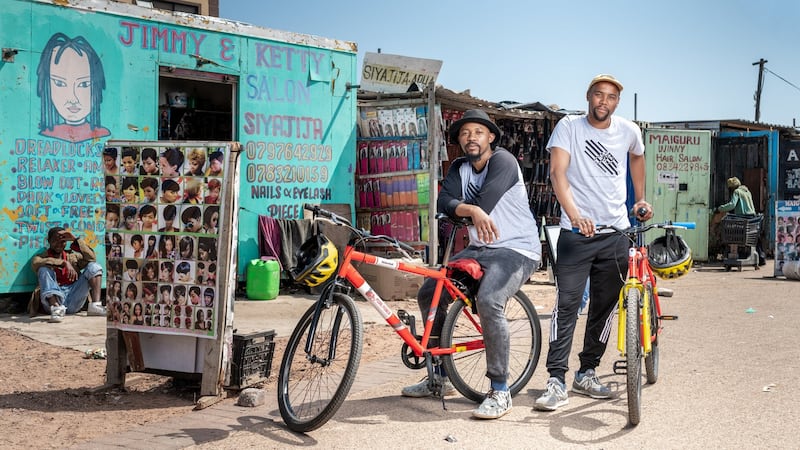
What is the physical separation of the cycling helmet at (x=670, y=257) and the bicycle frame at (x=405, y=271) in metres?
1.36

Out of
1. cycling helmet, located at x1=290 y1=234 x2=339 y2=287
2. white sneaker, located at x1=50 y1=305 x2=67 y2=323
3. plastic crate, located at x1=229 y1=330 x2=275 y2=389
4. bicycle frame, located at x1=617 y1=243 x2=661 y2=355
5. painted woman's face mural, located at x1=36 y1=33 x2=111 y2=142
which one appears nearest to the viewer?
cycling helmet, located at x1=290 y1=234 x2=339 y2=287

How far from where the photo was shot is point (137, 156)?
6203 mm

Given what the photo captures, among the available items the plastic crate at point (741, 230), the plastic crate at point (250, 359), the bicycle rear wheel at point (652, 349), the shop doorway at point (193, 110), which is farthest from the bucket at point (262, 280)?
the plastic crate at point (741, 230)

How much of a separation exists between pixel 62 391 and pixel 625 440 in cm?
397

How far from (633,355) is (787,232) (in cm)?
1094

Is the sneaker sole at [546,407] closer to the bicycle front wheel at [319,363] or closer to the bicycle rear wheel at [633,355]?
the bicycle rear wheel at [633,355]

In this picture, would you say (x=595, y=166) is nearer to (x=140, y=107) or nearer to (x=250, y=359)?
(x=250, y=359)

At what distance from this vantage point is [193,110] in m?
13.2

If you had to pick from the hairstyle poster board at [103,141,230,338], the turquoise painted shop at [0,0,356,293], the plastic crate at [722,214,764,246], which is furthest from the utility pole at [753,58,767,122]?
the hairstyle poster board at [103,141,230,338]

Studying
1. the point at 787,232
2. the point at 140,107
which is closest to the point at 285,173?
the point at 140,107

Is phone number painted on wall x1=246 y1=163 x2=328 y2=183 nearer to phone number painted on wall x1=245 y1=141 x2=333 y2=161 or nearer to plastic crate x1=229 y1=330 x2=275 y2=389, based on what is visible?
phone number painted on wall x1=245 y1=141 x2=333 y2=161

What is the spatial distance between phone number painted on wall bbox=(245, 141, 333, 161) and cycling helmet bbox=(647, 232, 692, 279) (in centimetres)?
689

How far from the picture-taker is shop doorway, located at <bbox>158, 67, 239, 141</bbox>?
508 inches

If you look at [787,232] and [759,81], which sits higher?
[759,81]
